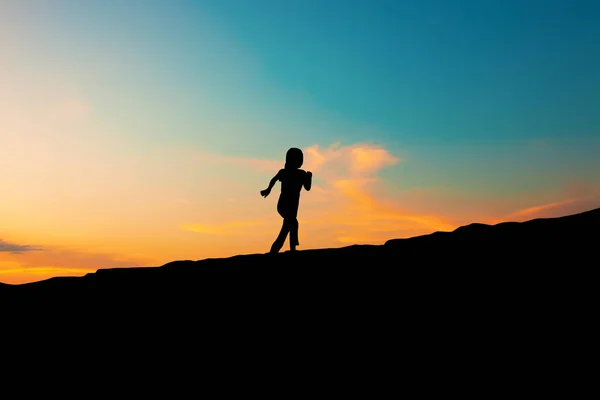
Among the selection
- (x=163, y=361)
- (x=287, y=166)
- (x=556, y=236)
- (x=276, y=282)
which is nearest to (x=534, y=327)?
(x=556, y=236)

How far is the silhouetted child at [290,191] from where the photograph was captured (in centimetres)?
1059

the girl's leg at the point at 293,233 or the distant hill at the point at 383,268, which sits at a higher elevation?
the girl's leg at the point at 293,233

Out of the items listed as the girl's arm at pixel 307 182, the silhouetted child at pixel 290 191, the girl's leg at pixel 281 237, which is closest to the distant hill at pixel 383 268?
the girl's leg at pixel 281 237

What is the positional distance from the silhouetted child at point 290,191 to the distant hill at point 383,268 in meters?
1.25

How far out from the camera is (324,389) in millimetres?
5836

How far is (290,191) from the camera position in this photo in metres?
10.7

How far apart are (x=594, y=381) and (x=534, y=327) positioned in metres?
0.83

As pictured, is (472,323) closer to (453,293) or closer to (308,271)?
(453,293)

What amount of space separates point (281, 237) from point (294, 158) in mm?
1545

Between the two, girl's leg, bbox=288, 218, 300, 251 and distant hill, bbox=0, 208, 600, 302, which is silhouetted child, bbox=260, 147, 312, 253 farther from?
distant hill, bbox=0, 208, 600, 302

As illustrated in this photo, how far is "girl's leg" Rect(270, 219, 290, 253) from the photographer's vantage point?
10.5m

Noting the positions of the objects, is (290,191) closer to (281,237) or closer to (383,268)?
(281,237)

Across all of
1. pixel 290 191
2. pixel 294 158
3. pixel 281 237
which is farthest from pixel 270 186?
pixel 281 237

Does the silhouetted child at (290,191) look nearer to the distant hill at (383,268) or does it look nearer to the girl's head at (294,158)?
the girl's head at (294,158)
